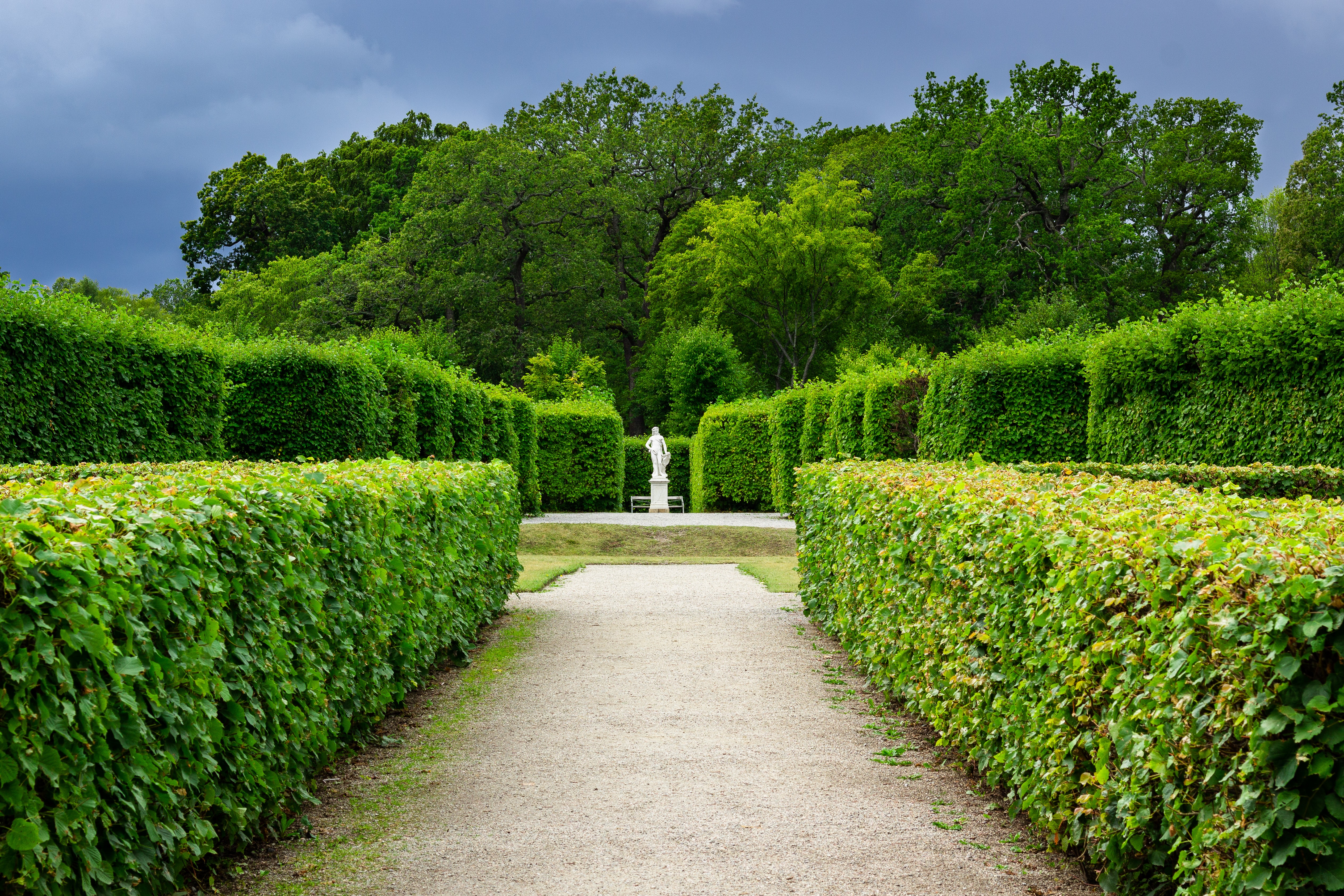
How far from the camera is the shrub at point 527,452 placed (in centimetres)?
2581

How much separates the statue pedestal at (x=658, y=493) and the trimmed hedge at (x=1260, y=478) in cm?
2011

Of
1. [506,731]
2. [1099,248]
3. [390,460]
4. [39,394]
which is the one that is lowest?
[506,731]

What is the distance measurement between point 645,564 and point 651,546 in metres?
2.78

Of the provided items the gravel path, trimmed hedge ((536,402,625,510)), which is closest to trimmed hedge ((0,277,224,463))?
the gravel path

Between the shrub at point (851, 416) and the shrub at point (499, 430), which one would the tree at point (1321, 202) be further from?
the shrub at point (499, 430)

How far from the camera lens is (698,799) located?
4.93 m

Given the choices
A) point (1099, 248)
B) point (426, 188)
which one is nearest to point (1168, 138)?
point (1099, 248)

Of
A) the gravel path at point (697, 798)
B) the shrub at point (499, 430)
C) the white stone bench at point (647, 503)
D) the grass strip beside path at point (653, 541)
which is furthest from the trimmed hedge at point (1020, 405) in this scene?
the white stone bench at point (647, 503)

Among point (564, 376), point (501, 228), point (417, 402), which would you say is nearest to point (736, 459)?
point (564, 376)

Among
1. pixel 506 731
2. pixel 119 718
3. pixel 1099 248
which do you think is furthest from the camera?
pixel 1099 248

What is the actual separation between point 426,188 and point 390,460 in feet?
120

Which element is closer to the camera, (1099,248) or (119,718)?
(119,718)

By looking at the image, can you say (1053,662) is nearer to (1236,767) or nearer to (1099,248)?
(1236,767)

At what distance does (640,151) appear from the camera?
48750mm
